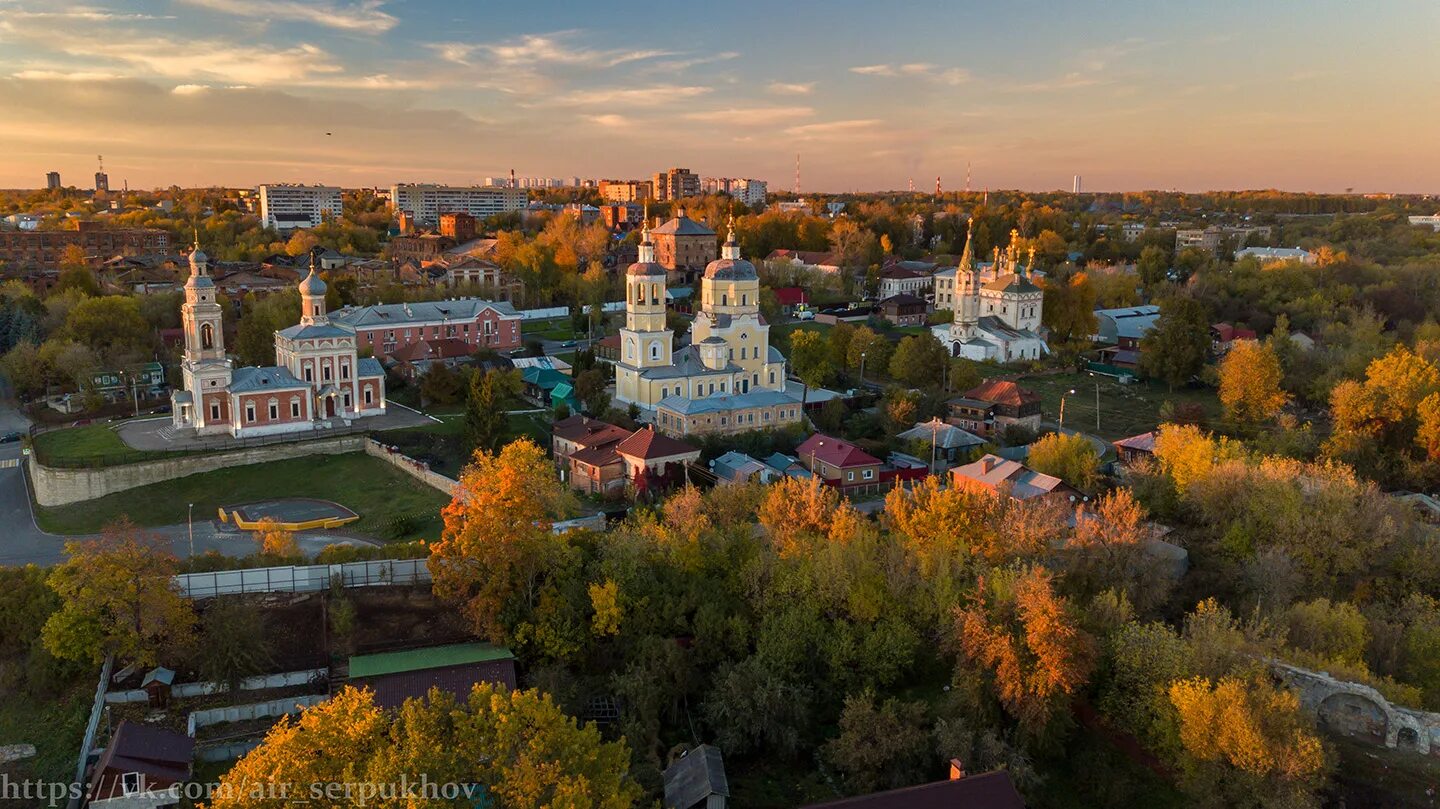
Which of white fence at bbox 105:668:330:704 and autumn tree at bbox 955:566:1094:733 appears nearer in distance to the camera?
autumn tree at bbox 955:566:1094:733

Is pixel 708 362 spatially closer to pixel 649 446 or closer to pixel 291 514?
pixel 649 446

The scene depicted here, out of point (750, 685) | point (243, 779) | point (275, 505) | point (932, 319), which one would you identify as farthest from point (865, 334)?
point (243, 779)

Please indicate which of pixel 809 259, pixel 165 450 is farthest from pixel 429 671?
pixel 809 259

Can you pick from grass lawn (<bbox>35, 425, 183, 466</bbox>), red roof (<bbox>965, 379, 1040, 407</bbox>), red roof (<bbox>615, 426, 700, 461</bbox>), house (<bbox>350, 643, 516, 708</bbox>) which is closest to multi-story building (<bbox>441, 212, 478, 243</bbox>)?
grass lawn (<bbox>35, 425, 183, 466</bbox>)

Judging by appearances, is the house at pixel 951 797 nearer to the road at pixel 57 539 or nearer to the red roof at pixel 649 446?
the road at pixel 57 539

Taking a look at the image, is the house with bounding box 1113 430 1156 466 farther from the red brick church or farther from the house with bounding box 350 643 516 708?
the red brick church

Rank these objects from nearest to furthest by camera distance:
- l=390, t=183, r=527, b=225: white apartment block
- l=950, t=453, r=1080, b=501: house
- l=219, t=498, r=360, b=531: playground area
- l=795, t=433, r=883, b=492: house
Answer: l=219, t=498, r=360, b=531: playground area, l=950, t=453, r=1080, b=501: house, l=795, t=433, r=883, b=492: house, l=390, t=183, r=527, b=225: white apartment block

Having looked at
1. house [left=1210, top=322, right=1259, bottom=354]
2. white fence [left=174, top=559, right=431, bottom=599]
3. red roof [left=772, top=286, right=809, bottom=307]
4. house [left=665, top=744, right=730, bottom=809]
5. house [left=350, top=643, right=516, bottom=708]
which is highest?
red roof [left=772, top=286, right=809, bottom=307]

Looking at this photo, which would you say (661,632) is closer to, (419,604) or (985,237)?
(419,604)
